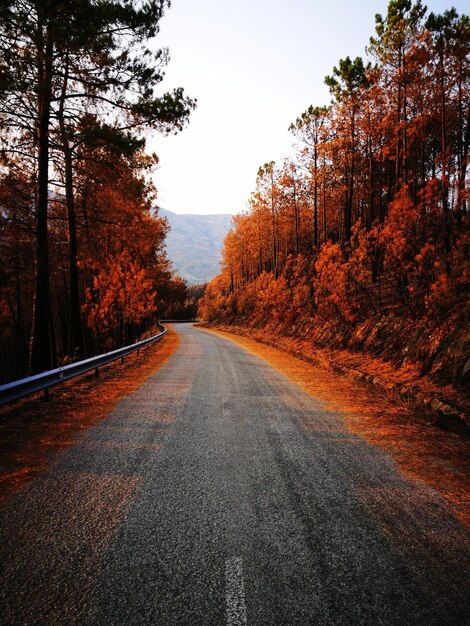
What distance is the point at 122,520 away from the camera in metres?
3.04

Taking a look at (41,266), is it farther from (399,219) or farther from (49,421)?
(399,219)

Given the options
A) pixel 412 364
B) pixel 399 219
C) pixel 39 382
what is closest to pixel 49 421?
pixel 39 382

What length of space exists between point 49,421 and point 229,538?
4562mm

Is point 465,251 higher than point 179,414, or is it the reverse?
point 465,251

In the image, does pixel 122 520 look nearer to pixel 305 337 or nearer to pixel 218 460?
pixel 218 460

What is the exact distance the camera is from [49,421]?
6027 millimetres

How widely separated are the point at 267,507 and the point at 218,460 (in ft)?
3.84

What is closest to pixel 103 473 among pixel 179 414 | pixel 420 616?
pixel 179 414

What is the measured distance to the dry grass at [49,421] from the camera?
420cm

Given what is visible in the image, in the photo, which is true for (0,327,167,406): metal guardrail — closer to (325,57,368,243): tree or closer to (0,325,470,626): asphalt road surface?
(0,325,470,626): asphalt road surface

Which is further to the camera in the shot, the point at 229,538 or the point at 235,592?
the point at 229,538

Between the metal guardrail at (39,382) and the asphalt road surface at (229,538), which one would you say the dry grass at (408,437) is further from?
the metal guardrail at (39,382)

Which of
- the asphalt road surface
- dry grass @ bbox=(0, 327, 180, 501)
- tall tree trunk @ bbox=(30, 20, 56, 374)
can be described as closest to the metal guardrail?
dry grass @ bbox=(0, 327, 180, 501)

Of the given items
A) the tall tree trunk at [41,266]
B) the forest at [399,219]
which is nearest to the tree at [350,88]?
the forest at [399,219]
